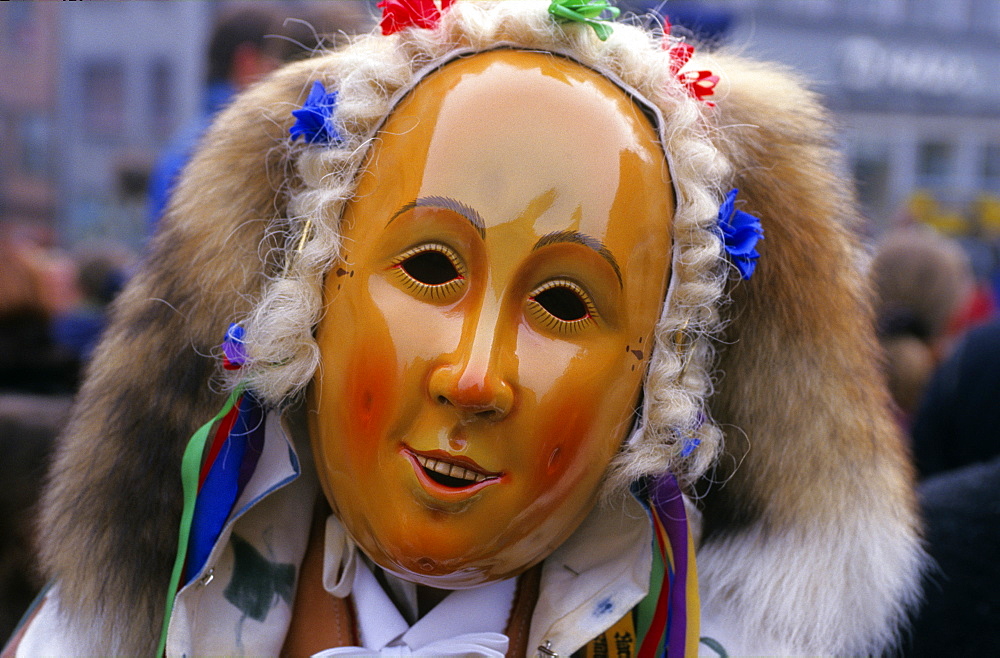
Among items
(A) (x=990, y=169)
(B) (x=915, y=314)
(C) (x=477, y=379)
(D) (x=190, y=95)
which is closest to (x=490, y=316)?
(C) (x=477, y=379)

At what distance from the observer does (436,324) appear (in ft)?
3.82

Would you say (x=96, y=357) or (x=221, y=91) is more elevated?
(x=221, y=91)

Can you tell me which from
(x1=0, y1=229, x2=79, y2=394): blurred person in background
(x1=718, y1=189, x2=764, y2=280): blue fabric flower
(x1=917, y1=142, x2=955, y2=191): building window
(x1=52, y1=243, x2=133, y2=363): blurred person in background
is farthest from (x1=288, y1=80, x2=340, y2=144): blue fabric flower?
(x1=917, y1=142, x2=955, y2=191): building window

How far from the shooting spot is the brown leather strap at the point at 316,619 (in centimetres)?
133

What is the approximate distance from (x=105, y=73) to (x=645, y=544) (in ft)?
42.2

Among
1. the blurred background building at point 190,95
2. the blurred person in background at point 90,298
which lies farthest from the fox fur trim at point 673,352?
the blurred background building at point 190,95

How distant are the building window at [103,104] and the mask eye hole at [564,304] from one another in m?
12.7

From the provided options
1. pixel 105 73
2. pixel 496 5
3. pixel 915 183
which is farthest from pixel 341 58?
pixel 915 183

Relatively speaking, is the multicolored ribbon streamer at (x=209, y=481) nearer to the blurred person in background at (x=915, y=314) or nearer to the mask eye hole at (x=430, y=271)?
the mask eye hole at (x=430, y=271)

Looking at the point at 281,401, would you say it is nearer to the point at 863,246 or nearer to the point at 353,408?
the point at 353,408

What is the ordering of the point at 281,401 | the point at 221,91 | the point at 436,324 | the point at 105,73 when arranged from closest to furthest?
the point at 436,324, the point at 281,401, the point at 221,91, the point at 105,73

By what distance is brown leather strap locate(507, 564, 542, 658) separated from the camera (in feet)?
4.41

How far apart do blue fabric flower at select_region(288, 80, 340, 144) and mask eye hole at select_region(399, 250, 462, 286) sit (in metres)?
0.22

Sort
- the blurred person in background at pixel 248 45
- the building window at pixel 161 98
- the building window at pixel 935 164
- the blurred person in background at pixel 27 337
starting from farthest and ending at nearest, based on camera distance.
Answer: the building window at pixel 935 164 < the building window at pixel 161 98 < the blurred person in background at pixel 27 337 < the blurred person in background at pixel 248 45
